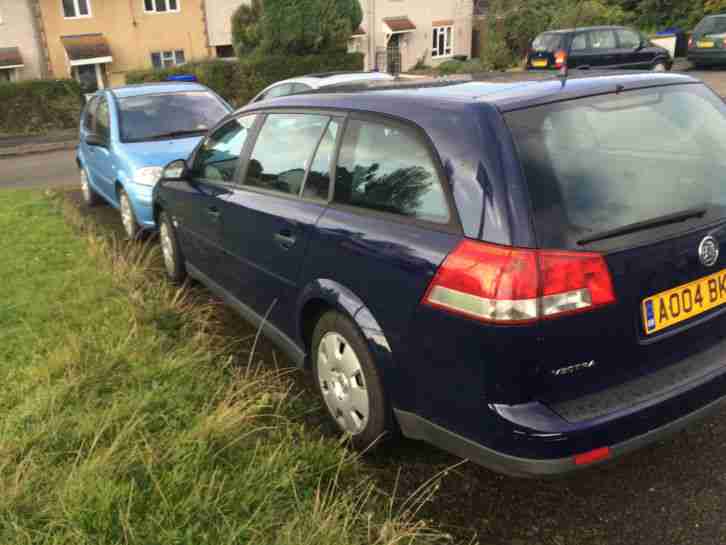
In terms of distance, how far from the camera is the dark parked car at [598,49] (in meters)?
20.0

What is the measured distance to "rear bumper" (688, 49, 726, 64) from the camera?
72.7 ft

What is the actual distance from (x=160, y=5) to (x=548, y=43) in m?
21.1

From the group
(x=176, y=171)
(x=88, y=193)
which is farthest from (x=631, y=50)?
(x=176, y=171)

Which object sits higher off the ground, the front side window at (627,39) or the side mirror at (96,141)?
the front side window at (627,39)

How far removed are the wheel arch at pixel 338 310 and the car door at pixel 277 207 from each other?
0.42ft

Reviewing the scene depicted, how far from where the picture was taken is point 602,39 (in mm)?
20188

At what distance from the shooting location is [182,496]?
241cm

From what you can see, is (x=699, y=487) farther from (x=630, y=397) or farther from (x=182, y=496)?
(x=182, y=496)

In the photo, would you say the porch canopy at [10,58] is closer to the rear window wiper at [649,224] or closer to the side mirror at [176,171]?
the side mirror at [176,171]

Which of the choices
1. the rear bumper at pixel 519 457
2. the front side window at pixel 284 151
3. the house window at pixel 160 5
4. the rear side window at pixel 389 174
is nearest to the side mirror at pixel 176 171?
the front side window at pixel 284 151

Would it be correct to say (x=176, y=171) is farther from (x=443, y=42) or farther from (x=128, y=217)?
(x=443, y=42)

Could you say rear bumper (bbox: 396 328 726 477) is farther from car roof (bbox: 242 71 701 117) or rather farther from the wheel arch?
car roof (bbox: 242 71 701 117)

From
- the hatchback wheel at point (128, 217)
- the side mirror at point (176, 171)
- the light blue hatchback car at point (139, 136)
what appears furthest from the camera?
the hatchback wheel at point (128, 217)

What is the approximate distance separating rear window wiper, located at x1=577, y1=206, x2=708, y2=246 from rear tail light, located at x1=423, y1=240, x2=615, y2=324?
8cm
